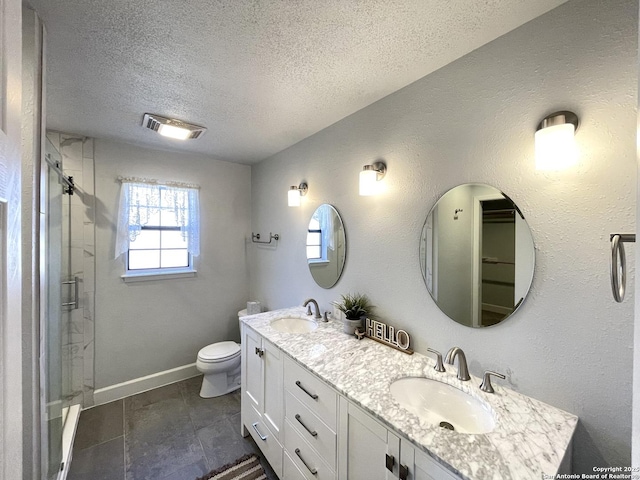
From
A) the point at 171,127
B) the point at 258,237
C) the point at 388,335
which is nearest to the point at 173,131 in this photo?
the point at 171,127

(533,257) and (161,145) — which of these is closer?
(533,257)

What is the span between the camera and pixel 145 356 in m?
2.67

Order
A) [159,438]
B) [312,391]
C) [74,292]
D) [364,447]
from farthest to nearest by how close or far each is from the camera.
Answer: [74,292] → [159,438] → [312,391] → [364,447]

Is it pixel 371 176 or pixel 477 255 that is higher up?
pixel 371 176

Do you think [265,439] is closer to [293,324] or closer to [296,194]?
[293,324]

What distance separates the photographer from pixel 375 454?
1030 mm

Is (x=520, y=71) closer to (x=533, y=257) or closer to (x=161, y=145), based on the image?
(x=533, y=257)

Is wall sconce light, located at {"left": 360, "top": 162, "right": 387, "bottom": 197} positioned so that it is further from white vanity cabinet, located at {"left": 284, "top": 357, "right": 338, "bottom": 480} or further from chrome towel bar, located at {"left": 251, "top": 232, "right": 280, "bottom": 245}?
chrome towel bar, located at {"left": 251, "top": 232, "right": 280, "bottom": 245}

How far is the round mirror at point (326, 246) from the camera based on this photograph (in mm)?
2076

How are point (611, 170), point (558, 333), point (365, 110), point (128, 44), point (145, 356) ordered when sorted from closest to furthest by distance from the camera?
point (611, 170) → point (558, 333) → point (128, 44) → point (365, 110) → point (145, 356)

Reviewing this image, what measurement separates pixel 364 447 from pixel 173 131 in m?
2.49

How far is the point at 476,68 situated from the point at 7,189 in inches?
68.3

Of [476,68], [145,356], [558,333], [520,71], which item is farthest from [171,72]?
[145,356]

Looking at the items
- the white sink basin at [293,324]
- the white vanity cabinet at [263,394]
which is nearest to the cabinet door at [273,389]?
the white vanity cabinet at [263,394]
